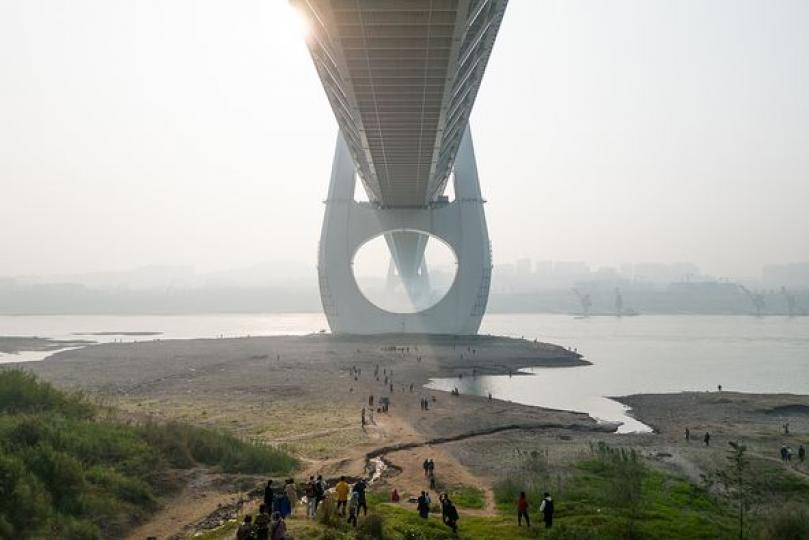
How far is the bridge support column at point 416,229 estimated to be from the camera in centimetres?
4231

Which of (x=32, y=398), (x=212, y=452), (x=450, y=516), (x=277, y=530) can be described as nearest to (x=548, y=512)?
(x=450, y=516)

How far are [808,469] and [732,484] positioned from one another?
108 inches

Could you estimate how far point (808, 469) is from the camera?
13.2 meters

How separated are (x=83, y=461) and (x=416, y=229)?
3433cm

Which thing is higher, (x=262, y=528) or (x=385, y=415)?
(x=262, y=528)

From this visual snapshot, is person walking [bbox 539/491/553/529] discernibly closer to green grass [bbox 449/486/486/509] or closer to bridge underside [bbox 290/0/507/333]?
green grass [bbox 449/486/486/509]

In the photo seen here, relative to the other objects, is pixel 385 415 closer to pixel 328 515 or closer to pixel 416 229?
pixel 328 515

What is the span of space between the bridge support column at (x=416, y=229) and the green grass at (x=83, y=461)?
29.4 m

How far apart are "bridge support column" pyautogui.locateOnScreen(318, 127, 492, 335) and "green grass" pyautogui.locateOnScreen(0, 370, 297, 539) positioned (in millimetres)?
29355

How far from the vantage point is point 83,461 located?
9.84m

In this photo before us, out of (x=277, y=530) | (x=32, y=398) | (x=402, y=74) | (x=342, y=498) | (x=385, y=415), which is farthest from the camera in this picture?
(x=385, y=415)

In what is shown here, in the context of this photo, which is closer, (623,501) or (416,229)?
(623,501)

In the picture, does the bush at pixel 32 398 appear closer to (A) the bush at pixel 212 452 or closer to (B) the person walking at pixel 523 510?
(A) the bush at pixel 212 452

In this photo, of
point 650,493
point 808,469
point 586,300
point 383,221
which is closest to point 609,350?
point 383,221
